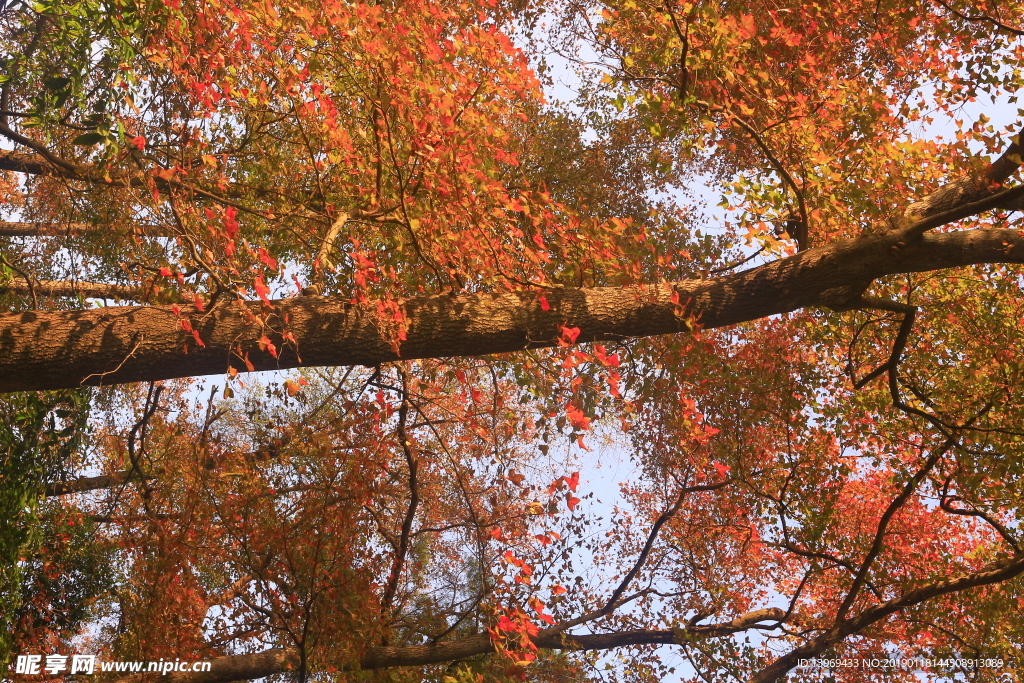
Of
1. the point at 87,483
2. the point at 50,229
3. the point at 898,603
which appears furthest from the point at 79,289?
the point at 898,603

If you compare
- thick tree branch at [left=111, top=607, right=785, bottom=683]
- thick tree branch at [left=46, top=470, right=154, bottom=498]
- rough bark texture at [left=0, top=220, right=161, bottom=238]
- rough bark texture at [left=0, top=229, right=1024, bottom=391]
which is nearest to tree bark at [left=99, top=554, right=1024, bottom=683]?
thick tree branch at [left=111, top=607, right=785, bottom=683]

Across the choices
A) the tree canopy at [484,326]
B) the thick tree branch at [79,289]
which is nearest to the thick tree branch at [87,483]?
the tree canopy at [484,326]

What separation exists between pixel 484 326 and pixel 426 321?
42 centimetres

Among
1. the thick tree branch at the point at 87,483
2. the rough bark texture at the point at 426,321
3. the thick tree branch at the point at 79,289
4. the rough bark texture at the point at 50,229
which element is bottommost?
the rough bark texture at the point at 426,321

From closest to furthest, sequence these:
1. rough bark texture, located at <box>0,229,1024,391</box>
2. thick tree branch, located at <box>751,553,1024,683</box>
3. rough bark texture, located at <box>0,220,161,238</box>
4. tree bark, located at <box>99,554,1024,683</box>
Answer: rough bark texture, located at <box>0,229,1024,391</box>
thick tree branch, located at <box>751,553,1024,683</box>
tree bark, located at <box>99,554,1024,683</box>
rough bark texture, located at <box>0,220,161,238</box>

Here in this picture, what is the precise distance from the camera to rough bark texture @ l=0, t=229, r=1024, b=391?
4.48 metres

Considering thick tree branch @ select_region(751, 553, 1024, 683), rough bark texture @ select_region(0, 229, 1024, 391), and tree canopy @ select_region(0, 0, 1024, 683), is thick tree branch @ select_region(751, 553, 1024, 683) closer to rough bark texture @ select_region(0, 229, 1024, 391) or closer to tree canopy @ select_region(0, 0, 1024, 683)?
tree canopy @ select_region(0, 0, 1024, 683)

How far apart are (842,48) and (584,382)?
23.7 feet

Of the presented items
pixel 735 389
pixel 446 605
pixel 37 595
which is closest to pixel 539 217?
pixel 735 389

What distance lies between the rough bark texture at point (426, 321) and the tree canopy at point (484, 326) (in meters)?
0.03

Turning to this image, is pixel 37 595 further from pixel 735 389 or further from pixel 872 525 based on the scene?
pixel 872 525

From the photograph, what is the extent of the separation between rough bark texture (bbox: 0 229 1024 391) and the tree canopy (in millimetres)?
26

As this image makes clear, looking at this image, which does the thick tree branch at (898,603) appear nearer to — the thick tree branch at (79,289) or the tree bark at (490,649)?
the tree bark at (490,649)

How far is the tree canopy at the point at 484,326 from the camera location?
16.6ft
